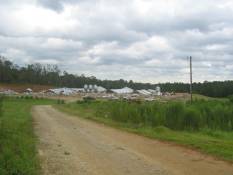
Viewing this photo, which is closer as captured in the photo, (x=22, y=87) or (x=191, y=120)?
(x=191, y=120)

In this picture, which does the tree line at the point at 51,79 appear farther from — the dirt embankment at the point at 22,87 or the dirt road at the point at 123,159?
the dirt road at the point at 123,159

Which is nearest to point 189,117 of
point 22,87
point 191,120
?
point 191,120

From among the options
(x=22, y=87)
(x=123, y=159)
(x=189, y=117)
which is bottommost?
(x=123, y=159)

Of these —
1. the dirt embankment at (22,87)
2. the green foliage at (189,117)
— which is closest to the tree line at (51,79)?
the dirt embankment at (22,87)

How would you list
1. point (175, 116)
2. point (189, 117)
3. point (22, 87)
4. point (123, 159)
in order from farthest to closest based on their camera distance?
point (22, 87) < point (175, 116) < point (189, 117) < point (123, 159)

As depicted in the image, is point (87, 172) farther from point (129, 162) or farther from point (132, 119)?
point (132, 119)

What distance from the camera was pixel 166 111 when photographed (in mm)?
29312

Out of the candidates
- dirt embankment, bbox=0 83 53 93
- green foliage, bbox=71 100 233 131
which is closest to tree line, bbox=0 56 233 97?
dirt embankment, bbox=0 83 53 93

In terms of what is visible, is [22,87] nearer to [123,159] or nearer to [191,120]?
[191,120]

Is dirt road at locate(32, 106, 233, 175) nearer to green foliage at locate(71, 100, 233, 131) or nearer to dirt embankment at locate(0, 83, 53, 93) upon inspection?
green foliage at locate(71, 100, 233, 131)

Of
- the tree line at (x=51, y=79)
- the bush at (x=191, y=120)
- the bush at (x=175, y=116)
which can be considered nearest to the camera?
the bush at (x=191, y=120)

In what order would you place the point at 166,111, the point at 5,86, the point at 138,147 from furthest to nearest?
the point at 5,86, the point at 166,111, the point at 138,147

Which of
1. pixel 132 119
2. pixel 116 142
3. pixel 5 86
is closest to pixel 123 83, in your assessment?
pixel 5 86

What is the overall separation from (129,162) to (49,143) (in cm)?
632
